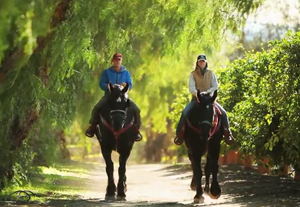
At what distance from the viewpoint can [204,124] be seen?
12414 millimetres

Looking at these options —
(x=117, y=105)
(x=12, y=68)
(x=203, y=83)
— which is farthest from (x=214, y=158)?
(x=12, y=68)

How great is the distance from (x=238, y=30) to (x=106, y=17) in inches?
106

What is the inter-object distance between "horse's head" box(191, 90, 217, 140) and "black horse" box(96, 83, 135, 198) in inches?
56.0

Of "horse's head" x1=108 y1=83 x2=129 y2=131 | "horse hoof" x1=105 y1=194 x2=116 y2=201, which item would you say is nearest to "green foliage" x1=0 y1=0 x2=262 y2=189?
"horse's head" x1=108 y1=83 x2=129 y2=131

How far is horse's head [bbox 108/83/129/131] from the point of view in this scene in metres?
13.1

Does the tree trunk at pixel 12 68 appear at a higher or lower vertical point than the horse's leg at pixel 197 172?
higher

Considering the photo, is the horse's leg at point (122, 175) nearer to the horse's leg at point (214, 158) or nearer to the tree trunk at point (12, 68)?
the horse's leg at point (214, 158)

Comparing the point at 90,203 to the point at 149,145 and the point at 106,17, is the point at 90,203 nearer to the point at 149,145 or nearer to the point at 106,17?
the point at 106,17

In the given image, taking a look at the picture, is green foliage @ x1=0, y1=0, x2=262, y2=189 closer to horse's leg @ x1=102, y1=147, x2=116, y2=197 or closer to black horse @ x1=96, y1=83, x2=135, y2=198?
black horse @ x1=96, y1=83, x2=135, y2=198

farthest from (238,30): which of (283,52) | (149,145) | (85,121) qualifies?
(149,145)

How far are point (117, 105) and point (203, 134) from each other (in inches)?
67.7

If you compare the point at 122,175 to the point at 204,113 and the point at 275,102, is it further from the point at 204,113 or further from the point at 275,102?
the point at 275,102

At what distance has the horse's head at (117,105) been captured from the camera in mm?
13094

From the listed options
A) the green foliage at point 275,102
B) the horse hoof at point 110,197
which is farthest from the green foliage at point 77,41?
the horse hoof at point 110,197
